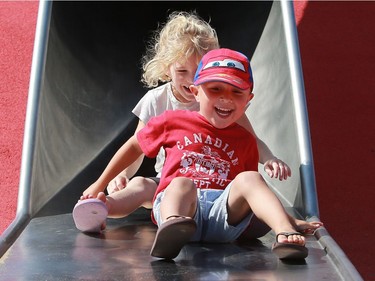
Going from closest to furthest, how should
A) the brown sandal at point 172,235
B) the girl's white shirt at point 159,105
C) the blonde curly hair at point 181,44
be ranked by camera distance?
the brown sandal at point 172,235
the blonde curly hair at point 181,44
the girl's white shirt at point 159,105

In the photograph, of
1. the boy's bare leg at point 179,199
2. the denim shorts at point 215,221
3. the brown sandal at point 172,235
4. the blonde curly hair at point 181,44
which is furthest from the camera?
the blonde curly hair at point 181,44

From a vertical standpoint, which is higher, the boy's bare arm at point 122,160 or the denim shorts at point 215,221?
the boy's bare arm at point 122,160

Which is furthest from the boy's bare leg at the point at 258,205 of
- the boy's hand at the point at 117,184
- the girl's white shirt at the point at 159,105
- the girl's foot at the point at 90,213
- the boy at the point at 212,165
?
the girl's white shirt at the point at 159,105

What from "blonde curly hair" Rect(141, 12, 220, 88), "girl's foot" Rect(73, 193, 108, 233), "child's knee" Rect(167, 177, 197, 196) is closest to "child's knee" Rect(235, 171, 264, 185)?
"child's knee" Rect(167, 177, 197, 196)

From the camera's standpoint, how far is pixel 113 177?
253 cm

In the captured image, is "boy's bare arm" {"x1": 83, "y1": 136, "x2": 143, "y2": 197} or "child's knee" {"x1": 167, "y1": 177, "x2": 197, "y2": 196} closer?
"child's knee" {"x1": 167, "y1": 177, "x2": 197, "y2": 196}

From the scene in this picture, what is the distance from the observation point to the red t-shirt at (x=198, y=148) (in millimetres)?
2381

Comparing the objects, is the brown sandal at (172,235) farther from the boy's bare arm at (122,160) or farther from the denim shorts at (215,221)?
the boy's bare arm at (122,160)

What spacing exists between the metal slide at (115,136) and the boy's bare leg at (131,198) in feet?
0.18

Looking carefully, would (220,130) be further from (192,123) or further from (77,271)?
(77,271)

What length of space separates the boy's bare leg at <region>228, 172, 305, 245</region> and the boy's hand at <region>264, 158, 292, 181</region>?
22 cm

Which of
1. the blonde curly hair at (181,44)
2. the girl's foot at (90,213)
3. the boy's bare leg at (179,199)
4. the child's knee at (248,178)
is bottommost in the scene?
the girl's foot at (90,213)

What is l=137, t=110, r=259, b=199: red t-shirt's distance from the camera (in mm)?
2381

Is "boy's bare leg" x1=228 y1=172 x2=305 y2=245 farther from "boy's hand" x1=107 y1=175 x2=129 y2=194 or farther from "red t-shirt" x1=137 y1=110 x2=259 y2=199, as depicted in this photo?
"boy's hand" x1=107 y1=175 x2=129 y2=194
